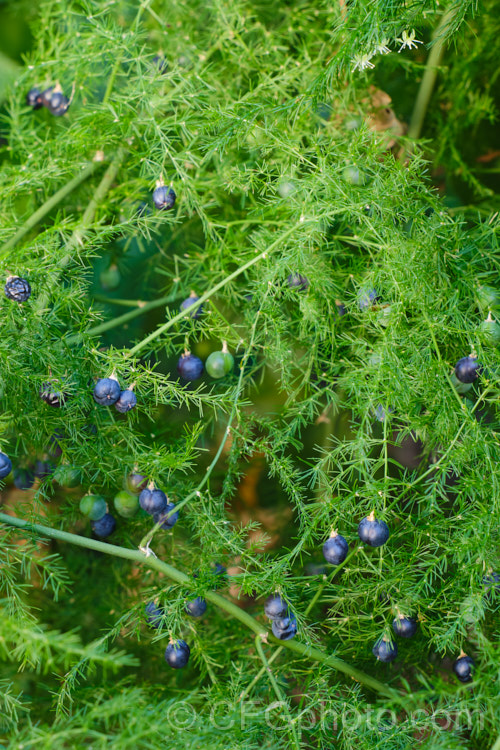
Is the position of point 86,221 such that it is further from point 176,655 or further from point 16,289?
point 176,655

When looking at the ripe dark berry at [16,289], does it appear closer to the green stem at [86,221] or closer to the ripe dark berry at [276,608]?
the green stem at [86,221]

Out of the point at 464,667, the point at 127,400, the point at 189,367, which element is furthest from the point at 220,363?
the point at 464,667

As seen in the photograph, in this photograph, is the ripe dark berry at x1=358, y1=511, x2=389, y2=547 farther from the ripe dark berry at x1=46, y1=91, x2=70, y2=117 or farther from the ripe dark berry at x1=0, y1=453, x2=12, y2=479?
the ripe dark berry at x1=46, y1=91, x2=70, y2=117

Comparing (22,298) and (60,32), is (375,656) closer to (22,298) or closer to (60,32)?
(22,298)

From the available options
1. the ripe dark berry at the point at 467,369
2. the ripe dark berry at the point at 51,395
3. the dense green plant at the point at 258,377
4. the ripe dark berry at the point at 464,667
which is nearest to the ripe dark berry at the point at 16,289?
the dense green plant at the point at 258,377

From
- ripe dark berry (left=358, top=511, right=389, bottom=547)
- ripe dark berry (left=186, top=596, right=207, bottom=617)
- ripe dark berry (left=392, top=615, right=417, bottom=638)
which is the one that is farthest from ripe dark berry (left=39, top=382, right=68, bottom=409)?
ripe dark berry (left=392, top=615, right=417, bottom=638)

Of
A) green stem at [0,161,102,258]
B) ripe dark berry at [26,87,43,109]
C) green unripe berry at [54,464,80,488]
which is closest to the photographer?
green unripe berry at [54,464,80,488]
